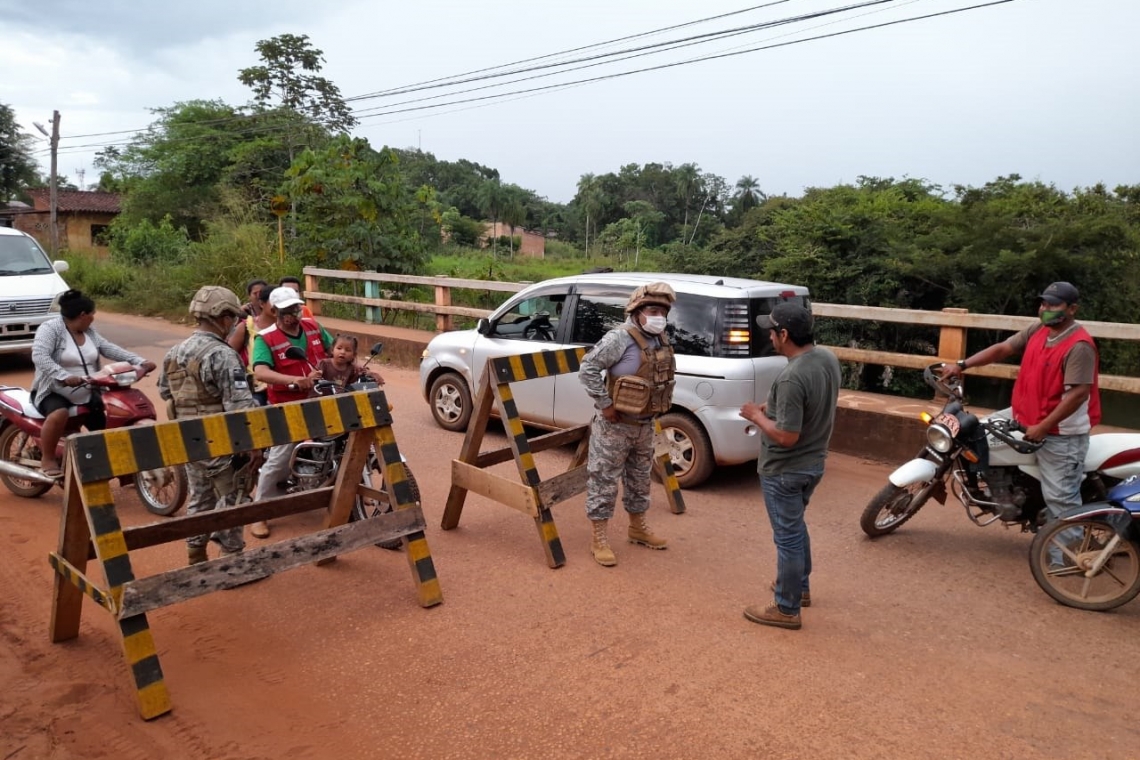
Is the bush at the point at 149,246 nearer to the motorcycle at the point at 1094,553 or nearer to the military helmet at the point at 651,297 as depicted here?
the military helmet at the point at 651,297

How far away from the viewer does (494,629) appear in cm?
407

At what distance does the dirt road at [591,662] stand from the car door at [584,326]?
1845 mm

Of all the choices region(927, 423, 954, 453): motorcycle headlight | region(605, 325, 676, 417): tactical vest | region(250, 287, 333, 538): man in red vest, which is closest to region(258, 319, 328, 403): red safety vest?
region(250, 287, 333, 538): man in red vest

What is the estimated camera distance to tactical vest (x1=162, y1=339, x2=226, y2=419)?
4.52 metres

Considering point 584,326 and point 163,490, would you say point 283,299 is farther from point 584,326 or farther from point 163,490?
point 584,326

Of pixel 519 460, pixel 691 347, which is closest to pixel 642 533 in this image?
pixel 519 460

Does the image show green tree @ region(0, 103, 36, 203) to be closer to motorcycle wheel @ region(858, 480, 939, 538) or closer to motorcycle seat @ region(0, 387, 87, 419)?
motorcycle seat @ region(0, 387, 87, 419)

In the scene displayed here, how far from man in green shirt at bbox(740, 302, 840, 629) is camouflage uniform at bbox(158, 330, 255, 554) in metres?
2.87

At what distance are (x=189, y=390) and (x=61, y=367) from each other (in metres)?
1.78

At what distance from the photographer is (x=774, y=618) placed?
13.4 ft

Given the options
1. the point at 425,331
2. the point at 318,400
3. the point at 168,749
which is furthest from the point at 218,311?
the point at 425,331

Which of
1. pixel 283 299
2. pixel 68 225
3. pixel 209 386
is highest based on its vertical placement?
pixel 68 225

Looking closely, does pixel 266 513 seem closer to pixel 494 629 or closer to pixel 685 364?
pixel 494 629

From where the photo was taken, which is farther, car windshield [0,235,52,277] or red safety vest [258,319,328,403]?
car windshield [0,235,52,277]
